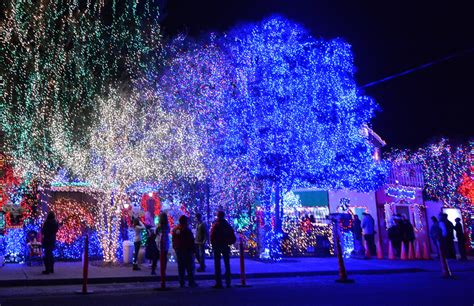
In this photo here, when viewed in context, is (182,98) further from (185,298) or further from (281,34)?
(185,298)

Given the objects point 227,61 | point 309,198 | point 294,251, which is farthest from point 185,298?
point 309,198

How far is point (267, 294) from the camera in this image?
1029cm

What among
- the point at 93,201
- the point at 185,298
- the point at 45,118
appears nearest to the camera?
the point at 185,298

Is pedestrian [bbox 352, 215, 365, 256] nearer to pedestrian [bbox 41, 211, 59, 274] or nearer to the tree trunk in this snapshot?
the tree trunk

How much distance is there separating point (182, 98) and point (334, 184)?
6.87 metres

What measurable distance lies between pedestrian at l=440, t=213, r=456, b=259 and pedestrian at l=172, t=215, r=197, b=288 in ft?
43.4

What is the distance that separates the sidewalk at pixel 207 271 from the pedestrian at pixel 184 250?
5.51ft

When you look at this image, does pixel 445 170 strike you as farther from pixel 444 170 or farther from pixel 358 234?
pixel 358 234

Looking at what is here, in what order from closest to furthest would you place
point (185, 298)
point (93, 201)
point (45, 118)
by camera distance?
point (185, 298) → point (45, 118) → point (93, 201)

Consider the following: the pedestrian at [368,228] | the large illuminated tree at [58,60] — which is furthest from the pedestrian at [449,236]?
the large illuminated tree at [58,60]

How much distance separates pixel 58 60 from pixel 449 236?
17495 millimetres

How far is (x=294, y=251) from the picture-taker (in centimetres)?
2184

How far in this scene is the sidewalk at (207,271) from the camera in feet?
41.2

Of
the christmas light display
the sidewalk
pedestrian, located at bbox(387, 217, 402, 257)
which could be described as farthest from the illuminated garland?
the christmas light display
